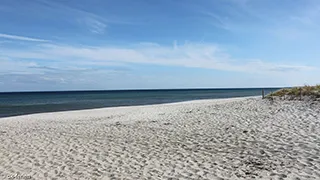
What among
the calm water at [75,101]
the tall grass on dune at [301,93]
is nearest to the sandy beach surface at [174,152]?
the tall grass on dune at [301,93]

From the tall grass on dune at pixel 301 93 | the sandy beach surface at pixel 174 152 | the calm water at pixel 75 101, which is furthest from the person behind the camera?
the calm water at pixel 75 101

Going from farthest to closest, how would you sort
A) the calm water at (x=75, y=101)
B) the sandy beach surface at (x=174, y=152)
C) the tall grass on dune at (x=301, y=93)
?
the calm water at (x=75, y=101) → the tall grass on dune at (x=301, y=93) → the sandy beach surface at (x=174, y=152)

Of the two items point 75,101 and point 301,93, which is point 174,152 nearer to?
point 301,93

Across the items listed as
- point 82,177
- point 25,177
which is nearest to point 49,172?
point 25,177

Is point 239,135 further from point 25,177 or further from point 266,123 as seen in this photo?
point 25,177

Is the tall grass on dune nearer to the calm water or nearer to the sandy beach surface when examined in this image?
the sandy beach surface

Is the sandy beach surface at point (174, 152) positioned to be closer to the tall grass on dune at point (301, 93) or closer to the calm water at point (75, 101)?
the tall grass on dune at point (301, 93)

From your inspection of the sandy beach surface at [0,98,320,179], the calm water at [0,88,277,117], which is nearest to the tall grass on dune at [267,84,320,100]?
the sandy beach surface at [0,98,320,179]

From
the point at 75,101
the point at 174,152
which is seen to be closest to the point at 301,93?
the point at 174,152

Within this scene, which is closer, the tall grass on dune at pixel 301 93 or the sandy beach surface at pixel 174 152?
the sandy beach surface at pixel 174 152

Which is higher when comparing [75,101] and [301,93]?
[301,93]

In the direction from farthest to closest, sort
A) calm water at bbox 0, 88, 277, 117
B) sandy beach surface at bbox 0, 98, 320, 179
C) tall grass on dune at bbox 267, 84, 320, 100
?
1. calm water at bbox 0, 88, 277, 117
2. tall grass on dune at bbox 267, 84, 320, 100
3. sandy beach surface at bbox 0, 98, 320, 179

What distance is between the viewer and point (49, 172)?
7.35 meters

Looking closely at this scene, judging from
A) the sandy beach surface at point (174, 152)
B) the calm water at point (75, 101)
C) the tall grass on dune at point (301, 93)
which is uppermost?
the tall grass on dune at point (301, 93)
